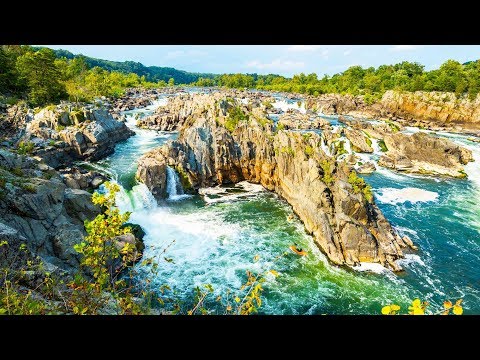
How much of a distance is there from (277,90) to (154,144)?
10437 centimetres

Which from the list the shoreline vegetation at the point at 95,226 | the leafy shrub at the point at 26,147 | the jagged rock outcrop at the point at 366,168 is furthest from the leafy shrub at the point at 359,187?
the leafy shrub at the point at 26,147

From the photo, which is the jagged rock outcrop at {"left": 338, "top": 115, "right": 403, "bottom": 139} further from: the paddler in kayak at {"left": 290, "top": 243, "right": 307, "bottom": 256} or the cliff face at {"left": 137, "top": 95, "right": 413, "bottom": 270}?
the paddler in kayak at {"left": 290, "top": 243, "right": 307, "bottom": 256}

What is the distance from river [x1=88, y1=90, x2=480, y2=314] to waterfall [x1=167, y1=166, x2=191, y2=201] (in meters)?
0.09

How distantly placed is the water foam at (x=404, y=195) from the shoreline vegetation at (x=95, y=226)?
697cm

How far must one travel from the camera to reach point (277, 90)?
138000 mm

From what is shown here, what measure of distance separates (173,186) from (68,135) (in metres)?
14.3

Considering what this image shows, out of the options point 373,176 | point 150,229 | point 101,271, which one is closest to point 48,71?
point 150,229

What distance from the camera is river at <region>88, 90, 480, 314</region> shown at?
17391 mm

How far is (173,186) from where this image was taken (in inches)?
1132

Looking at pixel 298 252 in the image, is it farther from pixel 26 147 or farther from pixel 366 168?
pixel 26 147

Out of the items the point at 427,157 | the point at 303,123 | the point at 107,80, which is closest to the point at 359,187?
the point at 427,157

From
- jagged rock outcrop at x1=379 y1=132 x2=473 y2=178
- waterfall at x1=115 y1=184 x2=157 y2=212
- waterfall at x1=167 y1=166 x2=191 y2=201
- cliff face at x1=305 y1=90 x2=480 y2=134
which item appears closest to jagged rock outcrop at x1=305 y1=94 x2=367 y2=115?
cliff face at x1=305 y1=90 x2=480 y2=134
